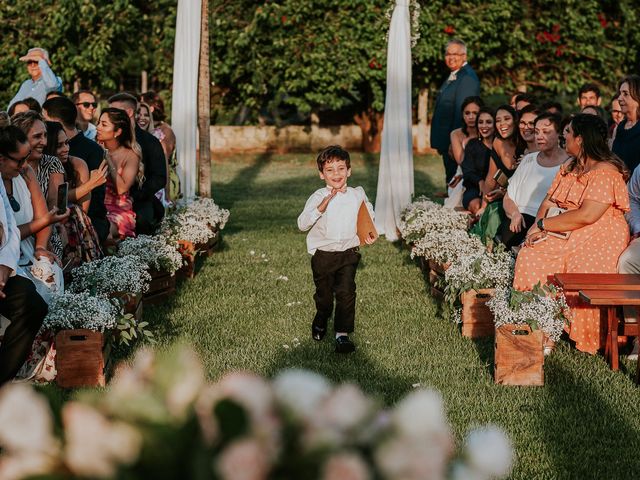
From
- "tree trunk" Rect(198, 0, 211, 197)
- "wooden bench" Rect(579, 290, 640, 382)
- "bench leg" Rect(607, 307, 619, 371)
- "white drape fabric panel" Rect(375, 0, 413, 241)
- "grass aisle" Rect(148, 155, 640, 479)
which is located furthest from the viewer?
"tree trunk" Rect(198, 0, 211, 197)

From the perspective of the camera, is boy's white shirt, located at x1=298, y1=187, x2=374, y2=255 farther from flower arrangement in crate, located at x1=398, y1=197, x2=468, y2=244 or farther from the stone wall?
the stone wall

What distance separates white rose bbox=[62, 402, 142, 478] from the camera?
1.28 m

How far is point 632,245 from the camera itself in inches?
277

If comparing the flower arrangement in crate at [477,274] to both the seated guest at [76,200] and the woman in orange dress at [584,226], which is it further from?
the seated guest at [76,200]

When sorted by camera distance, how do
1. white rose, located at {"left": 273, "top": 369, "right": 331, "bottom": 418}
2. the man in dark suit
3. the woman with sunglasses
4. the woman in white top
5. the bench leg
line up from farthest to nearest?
the man in dark suit < the woman in white top < the bench leg < the woman with sunglasses < white rose, located at {"left": 273, "top": 369, "right": 331, "bottom": 418}

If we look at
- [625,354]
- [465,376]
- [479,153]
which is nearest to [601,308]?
[625,354]

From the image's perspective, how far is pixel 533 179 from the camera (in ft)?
27.3

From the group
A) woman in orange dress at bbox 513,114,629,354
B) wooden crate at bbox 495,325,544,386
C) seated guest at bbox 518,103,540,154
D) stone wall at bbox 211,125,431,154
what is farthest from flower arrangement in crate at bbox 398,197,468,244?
stone wall at bbox 211,125,431,154

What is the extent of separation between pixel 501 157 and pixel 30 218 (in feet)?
17.2

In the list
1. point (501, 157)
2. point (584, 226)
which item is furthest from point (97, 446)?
point (501, 157)

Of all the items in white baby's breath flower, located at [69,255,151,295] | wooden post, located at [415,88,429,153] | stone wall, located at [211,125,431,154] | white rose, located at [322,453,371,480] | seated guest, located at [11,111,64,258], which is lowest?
stone wall, located at [211,125,431,154]

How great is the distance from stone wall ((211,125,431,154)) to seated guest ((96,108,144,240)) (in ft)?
58.4

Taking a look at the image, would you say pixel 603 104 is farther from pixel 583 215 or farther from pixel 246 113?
pixel 583 215

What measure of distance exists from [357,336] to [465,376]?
1259 millimetres
